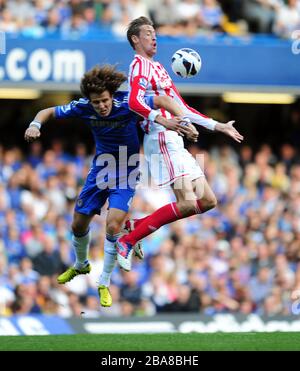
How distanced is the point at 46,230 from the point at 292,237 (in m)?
4.18

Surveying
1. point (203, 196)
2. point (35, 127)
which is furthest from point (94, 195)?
point (203, 196)

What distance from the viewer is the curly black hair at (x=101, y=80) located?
436 inches

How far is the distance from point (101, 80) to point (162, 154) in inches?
39.3

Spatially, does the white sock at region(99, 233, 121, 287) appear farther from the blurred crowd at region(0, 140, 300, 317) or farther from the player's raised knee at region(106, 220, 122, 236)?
the blurred crowd at region(0, 140, 300, 317)

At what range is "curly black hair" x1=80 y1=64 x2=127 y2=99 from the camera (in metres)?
11.1

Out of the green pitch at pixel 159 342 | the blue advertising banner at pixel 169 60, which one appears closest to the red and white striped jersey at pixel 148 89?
the green pitch at pixel 159 342

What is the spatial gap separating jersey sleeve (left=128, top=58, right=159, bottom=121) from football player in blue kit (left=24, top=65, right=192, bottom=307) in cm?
16

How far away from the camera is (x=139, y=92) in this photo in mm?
10961

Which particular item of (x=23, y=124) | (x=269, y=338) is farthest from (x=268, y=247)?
(x=269, y=338)

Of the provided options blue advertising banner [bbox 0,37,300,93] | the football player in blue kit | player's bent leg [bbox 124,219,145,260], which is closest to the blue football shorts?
the football player in blue kit

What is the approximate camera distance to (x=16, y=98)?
19.1 m

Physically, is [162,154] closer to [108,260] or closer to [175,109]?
[175,109]

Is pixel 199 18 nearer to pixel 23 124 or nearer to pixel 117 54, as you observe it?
pixel 117 54

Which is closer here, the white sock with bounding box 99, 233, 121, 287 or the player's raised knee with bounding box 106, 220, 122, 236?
the player's raised knee with bounding box 106, 220, 122, 236
